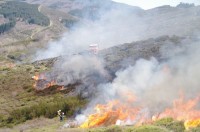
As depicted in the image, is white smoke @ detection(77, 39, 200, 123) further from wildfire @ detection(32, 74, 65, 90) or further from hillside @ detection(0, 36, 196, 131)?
wildfire @ detection(32, 74, 65, 90)

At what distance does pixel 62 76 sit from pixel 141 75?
77.9 ft

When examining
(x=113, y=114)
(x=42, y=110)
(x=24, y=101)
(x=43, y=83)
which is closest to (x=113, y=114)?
(x=113, y=114)

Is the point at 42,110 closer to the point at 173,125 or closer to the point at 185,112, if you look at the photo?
the point at 185,112

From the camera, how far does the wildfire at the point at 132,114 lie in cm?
3722

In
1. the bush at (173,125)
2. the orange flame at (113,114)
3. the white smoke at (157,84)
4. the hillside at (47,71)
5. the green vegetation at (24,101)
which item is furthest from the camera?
the hillside at (47,71)

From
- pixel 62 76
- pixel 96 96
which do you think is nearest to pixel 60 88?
pixel 62 76

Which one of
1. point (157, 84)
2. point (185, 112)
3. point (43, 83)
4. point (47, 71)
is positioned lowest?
point (43, 83)

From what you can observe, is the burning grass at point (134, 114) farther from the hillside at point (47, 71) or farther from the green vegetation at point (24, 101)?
the green vegetation at point (24, 101)

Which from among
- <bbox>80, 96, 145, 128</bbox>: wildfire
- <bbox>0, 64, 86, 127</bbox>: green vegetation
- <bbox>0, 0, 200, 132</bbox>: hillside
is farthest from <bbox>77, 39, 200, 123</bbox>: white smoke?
<bbox>0, 64, 86, 127</bbox>: green vegetation

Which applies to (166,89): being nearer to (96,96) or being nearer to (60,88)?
(96,96)

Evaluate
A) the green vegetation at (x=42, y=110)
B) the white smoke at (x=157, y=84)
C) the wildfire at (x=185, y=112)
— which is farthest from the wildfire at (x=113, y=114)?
the green vegetation at (x=42, y=110)

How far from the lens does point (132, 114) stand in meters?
40.4

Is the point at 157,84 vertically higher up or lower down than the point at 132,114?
higher up

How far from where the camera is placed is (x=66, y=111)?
52844 millimetres
